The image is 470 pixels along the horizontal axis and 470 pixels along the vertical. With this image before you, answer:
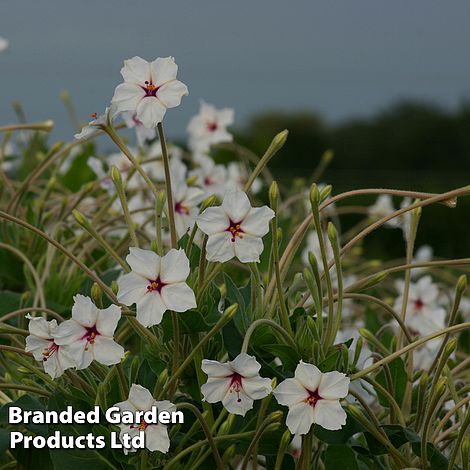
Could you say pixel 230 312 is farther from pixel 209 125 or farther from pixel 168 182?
pixel 209 125

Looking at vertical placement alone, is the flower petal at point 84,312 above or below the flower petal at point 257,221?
below

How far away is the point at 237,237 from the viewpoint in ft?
2.53

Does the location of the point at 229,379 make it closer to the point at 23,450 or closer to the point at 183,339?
the point at 183,339

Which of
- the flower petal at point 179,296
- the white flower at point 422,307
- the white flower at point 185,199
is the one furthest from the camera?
the white flower at point 422,307

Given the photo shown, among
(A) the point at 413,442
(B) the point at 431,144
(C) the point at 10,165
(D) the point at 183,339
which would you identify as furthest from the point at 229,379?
(B) the point at 431,144

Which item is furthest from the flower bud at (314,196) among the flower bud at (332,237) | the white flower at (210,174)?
the white flower at (210,174)

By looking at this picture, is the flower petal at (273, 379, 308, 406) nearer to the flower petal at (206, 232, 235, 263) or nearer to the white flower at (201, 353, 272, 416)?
the white flower at (201, 353, 272, 416)

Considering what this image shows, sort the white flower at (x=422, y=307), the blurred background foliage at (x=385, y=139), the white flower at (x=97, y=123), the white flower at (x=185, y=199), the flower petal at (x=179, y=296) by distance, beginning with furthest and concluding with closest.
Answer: the blurred background foliage at (x=385, y=139), the white flower at (x=422, y=307), the white flower at (x=185, y=199), the white flower at (x=97, y=123), the flower petal at (x=179, y=296)

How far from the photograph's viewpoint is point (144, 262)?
768 millimetres

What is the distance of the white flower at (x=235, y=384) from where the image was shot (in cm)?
75

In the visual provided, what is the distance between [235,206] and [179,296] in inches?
3.7

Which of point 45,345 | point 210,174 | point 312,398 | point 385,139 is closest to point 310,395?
point 312,398

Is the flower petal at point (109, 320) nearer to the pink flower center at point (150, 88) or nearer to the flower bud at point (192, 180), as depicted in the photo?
the pink flower center at point (150, 88)

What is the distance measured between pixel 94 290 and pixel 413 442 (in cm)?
32
